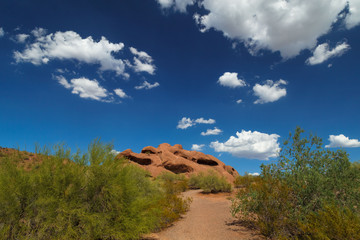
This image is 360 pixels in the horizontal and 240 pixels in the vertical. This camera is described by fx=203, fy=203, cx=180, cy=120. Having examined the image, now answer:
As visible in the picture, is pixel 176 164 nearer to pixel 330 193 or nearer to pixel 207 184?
pixel 207 184

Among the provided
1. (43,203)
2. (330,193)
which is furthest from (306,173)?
(43,203)

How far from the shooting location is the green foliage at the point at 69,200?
20.3ft

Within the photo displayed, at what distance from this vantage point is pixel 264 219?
8336 mm

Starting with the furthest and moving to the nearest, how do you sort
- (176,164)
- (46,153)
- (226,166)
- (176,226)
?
1. (226,166)
2. (176,164)
3. (176,226)
4. (46,153)

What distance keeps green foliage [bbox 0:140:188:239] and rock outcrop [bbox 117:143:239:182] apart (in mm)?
36079

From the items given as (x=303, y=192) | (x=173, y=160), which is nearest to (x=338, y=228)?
(x=303, y=192)

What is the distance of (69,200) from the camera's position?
6555mm

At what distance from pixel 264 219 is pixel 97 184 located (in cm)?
672

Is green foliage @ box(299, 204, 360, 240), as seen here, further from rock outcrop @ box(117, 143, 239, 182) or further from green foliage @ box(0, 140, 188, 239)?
rock outcrop @ box(117, 143, 239, 182)

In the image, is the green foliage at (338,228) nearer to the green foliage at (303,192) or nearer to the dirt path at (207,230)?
the green foliage at (303,192)

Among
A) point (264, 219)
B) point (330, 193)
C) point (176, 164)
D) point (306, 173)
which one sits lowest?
point (264, 219)

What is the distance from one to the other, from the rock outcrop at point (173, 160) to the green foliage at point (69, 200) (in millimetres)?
Answer: 36079

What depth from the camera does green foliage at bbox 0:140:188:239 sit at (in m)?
6.18

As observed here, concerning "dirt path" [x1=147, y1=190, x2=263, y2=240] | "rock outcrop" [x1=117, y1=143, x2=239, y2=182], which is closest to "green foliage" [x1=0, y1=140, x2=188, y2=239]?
"dirt path" [x1=147, y1=190, x2=263, y2=240]
